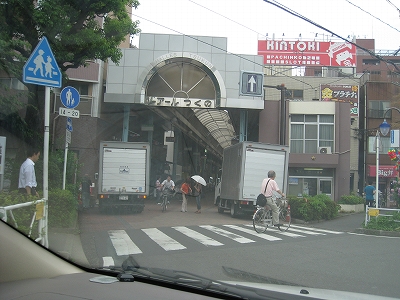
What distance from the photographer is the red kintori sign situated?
36719 mm

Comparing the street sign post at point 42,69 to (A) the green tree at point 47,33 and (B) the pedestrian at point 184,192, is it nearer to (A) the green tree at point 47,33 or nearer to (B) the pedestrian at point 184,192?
(A) the green tree at point 47,33

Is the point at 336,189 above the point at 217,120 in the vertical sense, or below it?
below

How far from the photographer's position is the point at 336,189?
25.1 meters

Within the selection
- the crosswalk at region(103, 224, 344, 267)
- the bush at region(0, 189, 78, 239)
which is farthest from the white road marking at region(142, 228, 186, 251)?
the bush at region(0, 189, 78, 239)

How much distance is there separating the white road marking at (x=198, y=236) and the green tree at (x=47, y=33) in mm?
3857

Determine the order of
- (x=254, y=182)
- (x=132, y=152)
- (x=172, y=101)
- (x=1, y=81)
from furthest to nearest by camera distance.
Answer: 1. (x=172, y=101)
2. (x=254, y=182)
3. (x=132, y=152)
4. (x=1, y=81)

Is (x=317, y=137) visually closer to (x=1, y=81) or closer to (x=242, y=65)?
(x=242, y=65)

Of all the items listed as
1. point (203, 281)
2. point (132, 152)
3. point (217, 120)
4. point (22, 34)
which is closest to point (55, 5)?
point (22, 34)

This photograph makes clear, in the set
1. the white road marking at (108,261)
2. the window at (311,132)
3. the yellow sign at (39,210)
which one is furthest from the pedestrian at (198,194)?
the window at (311,132)

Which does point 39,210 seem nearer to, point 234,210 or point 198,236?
point 198,236

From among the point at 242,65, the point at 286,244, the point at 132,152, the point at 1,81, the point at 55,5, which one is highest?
the point at 242,65

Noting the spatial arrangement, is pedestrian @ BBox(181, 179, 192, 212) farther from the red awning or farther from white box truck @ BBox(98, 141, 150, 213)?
the red awning

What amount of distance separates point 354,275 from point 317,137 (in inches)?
774

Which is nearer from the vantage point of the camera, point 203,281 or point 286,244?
point 203,281
